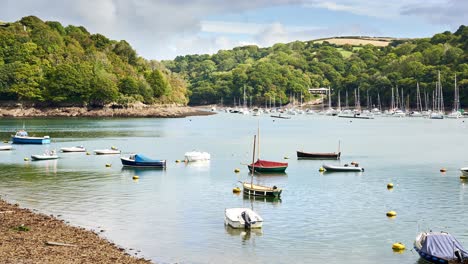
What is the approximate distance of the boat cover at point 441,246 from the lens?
1119 inches

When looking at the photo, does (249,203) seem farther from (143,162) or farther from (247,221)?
(143,162)

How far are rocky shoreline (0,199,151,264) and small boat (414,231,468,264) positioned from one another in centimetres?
1319

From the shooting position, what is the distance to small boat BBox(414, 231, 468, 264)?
27.9m

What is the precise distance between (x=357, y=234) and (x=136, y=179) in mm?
28395

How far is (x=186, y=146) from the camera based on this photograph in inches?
3856

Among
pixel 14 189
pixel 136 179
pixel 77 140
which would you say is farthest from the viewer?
pixel 77 140

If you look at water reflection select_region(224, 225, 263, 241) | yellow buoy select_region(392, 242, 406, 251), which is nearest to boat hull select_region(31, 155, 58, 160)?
water reflection select_region(224, 225, 263, 241)

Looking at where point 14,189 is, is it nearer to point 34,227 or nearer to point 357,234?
point 34,227

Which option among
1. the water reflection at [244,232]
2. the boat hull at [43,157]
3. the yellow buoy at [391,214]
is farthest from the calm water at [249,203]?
the boat hull at [43,157]

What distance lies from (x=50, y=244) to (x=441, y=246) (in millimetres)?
18618

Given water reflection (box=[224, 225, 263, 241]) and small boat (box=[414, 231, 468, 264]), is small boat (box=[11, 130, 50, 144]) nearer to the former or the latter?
water reflection (box=[224, 225, 263, 241])

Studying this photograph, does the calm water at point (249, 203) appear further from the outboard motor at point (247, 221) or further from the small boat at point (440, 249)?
the small boat at point (440, 249)

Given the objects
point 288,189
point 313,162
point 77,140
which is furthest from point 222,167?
point 77,140

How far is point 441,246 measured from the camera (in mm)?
29047
